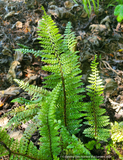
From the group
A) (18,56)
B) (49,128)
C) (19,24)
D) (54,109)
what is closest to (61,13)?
(19,24)

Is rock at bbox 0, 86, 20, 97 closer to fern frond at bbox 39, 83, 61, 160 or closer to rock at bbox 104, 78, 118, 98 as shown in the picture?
fern frond at bbox 39, 83, 61, 160

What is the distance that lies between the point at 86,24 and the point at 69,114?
95.6 inches

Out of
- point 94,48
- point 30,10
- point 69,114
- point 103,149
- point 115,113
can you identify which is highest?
point 30,10

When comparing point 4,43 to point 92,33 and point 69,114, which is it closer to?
point 92,33

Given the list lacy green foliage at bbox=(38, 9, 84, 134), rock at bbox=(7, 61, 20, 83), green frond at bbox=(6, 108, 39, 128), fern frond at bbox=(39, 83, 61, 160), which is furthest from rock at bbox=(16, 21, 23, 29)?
fern frond at bbox=(39, 83, 61, 160)

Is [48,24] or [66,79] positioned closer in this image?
[48,24]

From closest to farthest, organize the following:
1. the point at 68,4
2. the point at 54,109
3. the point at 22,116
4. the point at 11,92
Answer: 1. the point at 54,109
2. the point at 22,116
3. the point at 11,92
4. the point at 68,4

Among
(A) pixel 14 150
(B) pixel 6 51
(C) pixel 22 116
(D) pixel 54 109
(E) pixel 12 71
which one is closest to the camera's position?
(A) pixel 14 150

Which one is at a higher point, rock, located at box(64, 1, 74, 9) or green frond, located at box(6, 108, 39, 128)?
rock, located at box(64, 1, 74, 9)

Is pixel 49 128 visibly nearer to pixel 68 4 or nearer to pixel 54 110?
pixel 54 110

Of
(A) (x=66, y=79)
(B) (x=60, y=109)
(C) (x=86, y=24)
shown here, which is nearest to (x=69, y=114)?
(B) (x=60, y=109)

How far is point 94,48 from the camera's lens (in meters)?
2.37

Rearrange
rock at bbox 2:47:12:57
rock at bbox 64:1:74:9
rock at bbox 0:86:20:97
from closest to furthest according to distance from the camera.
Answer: rock at bbox 0:86:20:97 < rock at bbox 2:47:12:57 < rock at bbox 64:1:74:9

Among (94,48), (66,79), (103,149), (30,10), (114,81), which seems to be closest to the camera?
(66,79)
